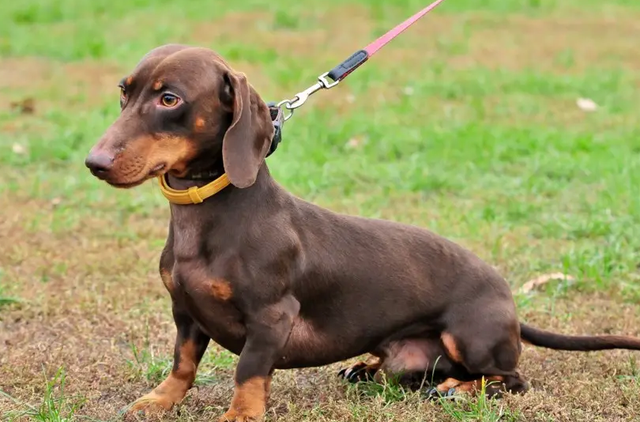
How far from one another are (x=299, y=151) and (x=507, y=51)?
4972 mm

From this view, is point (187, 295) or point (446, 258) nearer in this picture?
point (187, 295)

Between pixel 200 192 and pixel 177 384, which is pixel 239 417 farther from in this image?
pixel 200 192

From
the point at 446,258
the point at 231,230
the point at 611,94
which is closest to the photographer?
the point at 231,230

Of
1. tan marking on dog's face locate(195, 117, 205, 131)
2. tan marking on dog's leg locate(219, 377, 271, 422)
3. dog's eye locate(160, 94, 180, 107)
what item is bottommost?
tan marking on dog's leg locate(219, 377, 271, 422)

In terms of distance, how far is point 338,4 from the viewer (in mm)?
14820

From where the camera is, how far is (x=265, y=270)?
3443 mm

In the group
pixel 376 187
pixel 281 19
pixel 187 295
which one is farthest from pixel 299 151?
pixel 281 19

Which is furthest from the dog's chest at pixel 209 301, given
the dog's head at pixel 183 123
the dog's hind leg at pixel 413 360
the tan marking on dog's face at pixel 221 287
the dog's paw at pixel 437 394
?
the dog's paw at pixel 437 394

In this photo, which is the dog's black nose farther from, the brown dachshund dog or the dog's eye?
the dog's eye

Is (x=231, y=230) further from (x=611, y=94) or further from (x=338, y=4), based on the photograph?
(x=338, y=4)

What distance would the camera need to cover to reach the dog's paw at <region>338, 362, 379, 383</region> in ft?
13.5

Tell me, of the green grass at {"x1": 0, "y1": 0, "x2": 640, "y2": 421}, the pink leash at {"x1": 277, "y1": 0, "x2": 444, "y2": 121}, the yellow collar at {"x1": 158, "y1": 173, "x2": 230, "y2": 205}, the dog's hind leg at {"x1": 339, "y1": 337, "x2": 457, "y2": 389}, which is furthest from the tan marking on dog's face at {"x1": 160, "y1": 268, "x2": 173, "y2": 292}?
the dog's hind leg at {"x1": 339, "y1": 337, "x2": 457, "y2": 389}

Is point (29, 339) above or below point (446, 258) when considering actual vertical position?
below

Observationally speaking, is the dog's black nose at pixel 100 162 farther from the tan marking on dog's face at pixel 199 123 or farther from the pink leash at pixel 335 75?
the pink leash at pixel 335 75
